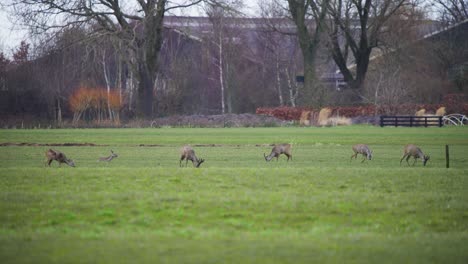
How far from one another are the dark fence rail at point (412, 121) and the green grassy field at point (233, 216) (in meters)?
35.8

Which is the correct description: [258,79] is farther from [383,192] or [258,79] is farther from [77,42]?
[383,192]

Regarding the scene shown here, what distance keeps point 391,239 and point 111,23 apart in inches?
1823

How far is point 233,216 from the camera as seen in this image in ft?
44.7

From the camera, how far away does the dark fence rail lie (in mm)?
55469

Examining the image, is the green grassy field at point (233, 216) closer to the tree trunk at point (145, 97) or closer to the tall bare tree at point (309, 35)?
the tree trunk at point (145, 97)

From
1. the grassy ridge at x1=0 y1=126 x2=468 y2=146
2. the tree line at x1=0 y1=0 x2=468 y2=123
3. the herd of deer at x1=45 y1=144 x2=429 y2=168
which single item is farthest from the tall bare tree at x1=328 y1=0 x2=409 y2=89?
the herd of deer at x1=45 y1=144 x2=429 y2=168

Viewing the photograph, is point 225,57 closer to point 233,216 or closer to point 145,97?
point 145,97

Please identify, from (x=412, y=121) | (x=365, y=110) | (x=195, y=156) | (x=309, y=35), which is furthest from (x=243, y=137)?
(x=309, y=35)

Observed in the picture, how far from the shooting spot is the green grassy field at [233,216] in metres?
10.6

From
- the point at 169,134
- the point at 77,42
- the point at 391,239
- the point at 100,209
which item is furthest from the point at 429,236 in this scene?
the point at 77,42

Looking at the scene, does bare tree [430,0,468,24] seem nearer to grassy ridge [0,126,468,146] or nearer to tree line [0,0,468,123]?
tree line [0,0,468,123]

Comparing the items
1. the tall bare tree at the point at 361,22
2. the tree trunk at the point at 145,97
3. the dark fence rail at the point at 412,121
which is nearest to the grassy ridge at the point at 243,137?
the dark fence rail at the point at 412,121

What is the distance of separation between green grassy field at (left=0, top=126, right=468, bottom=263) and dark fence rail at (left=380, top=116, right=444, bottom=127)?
35.8m

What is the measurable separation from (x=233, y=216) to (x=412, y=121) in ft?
145
